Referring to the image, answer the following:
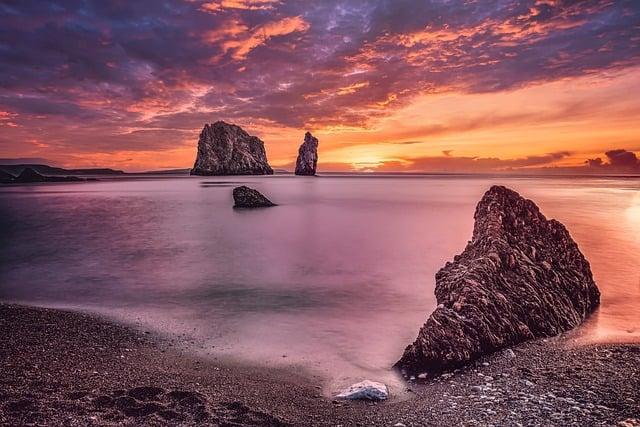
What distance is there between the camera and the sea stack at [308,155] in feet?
590

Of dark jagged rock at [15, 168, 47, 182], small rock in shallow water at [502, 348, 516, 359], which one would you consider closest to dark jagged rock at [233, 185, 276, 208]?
small rock in shallow water at [502, 348, 516, 359]

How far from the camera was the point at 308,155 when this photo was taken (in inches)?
7333

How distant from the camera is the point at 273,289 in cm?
1315

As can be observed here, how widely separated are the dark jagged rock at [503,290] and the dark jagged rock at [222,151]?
17663cm

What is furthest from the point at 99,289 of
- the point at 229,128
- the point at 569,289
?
the point at 229,128

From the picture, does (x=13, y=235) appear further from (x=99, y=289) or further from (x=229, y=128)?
(x=229, y=128)

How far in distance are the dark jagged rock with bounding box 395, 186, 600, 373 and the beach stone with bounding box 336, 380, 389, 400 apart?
39.0 inches

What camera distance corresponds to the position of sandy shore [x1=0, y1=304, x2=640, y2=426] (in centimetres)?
491

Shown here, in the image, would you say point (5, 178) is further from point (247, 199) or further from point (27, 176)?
point (247, 199)

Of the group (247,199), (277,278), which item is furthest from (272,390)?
(247,199)

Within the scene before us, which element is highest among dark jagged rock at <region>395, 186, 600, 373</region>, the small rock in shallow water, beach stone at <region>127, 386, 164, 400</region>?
dark jagged rock at <region>395, 186, 600, 373</region>

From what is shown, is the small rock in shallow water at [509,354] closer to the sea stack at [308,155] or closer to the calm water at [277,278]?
the calm water at [277,278]

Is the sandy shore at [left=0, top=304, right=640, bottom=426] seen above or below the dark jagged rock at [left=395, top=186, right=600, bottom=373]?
below

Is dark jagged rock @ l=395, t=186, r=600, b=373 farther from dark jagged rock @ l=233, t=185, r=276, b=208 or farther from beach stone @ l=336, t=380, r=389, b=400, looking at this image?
dark jagged rock @ l=233, t=185, r=276, b=208
